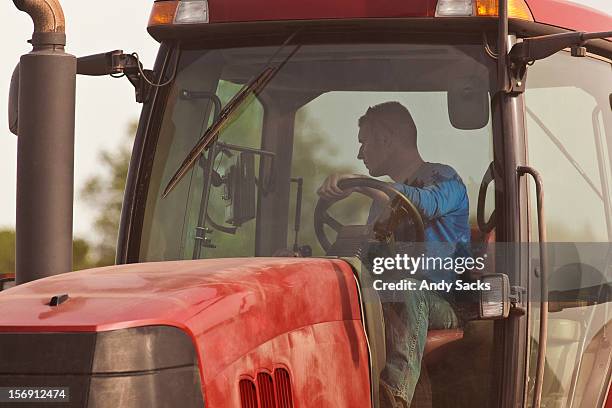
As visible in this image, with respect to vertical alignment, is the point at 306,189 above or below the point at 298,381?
above

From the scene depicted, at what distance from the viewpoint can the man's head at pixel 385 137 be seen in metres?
4.23

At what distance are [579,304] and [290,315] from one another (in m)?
1.42

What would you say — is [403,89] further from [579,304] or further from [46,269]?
[46,269]

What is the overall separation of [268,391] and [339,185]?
1020mm

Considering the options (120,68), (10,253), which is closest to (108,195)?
(10,253)

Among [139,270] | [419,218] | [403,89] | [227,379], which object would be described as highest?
[403,89]

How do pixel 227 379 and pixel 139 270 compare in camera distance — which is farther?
pixel 139 270

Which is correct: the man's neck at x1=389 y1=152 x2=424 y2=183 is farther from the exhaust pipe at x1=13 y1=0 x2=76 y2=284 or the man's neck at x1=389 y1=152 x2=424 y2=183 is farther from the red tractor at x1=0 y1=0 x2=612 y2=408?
the exhaust pipe at x1=13 y1=0 x2=76 y2=284

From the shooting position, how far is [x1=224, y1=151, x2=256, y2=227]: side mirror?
449cm

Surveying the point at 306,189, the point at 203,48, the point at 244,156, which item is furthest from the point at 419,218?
the point at 203,48

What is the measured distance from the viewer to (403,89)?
170 inches

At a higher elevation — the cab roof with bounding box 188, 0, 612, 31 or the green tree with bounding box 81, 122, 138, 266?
the green tree with bounding box 81, 122, 138, 266

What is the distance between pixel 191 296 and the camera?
3270 millimetres

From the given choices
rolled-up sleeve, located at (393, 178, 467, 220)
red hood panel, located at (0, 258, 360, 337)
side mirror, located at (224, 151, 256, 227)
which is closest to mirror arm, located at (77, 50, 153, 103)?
side mirror, located at (224, 151, 256, 227)
